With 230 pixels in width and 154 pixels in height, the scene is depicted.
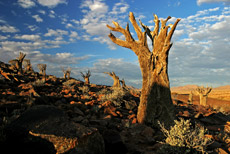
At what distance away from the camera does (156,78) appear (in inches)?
277

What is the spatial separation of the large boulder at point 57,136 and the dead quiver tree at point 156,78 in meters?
3.93

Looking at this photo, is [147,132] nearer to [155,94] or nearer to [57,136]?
[155,94]

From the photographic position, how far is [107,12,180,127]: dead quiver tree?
6.83 meters

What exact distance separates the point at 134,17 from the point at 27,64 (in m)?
35.5

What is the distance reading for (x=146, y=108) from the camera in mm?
7039

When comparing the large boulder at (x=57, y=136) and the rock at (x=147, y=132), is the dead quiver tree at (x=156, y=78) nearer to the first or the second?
the rock at (x=147, y=132)

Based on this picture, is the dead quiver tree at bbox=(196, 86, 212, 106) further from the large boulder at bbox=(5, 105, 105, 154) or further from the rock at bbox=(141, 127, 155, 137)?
the large boulder at bbox=(5, 105, 105, 154)

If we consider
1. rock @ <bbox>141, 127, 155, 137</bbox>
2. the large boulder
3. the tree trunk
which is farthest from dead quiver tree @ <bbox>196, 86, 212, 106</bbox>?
the large boulder

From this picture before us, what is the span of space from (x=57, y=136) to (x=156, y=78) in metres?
5.03

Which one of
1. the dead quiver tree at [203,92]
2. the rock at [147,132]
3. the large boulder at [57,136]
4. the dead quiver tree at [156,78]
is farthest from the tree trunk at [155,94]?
the dead quiver tree at [203,92]

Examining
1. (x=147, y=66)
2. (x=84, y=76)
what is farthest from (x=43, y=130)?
(x=84, y=76)

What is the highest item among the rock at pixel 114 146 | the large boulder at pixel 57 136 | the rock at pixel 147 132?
the large boulder at pixel 57 136

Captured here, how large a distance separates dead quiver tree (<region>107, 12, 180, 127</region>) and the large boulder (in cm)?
393

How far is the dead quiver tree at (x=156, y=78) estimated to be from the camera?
683 centimetres
